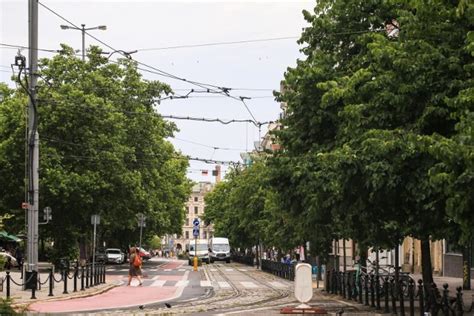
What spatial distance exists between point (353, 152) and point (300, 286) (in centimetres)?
468

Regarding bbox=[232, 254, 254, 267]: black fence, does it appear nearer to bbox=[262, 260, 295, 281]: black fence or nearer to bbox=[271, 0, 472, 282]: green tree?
bbox=[262, 260, 295, 281]: black fence

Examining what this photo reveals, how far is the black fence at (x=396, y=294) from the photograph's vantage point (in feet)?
53.8

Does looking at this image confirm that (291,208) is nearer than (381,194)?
No

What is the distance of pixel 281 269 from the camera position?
46.8m

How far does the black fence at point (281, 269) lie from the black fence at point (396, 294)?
1285 centimetres

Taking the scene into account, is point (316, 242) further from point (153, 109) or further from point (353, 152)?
point (153, 109)

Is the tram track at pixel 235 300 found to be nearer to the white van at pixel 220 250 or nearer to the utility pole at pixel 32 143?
the utility pole at pixel 32 143

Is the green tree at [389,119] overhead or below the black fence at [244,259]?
overhead

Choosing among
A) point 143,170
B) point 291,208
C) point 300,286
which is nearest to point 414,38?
point 300,286

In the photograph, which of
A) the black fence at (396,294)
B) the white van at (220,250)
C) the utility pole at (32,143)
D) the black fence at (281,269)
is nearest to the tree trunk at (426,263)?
the black fence at (396,294)

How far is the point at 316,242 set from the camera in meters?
29.8

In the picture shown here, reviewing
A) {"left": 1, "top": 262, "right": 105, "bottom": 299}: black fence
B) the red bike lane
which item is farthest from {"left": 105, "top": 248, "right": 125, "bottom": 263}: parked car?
the red bike lane

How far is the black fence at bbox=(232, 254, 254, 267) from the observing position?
7753cm

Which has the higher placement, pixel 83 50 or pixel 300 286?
pixel 83 50
